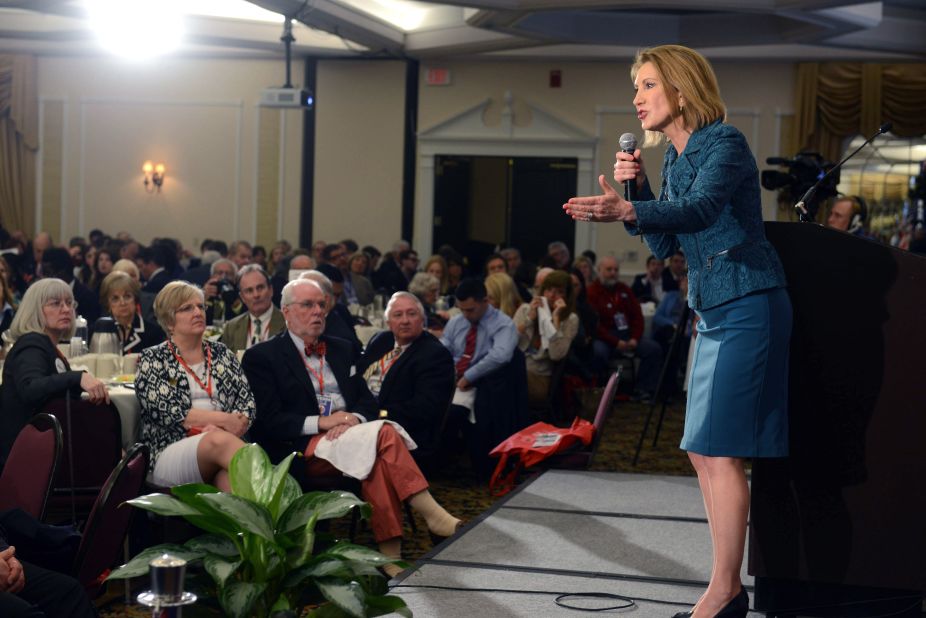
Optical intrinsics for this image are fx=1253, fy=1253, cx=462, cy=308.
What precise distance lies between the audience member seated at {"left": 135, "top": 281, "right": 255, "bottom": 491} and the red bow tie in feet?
1.10

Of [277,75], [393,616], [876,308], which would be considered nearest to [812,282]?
[876,308]

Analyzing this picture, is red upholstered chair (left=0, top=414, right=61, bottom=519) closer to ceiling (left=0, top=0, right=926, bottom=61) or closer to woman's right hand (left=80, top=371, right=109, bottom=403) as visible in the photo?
woman's right hand (left=80, top=371, right=109, bottom=403)

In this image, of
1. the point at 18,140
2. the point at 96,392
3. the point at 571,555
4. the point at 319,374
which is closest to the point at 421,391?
the point at 319,374

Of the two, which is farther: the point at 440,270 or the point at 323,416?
the point at 440,270

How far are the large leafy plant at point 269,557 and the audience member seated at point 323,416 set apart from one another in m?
2.53

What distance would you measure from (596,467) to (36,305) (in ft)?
11.3

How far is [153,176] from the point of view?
15539 millimetres

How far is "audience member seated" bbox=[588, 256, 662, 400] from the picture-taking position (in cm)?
1021

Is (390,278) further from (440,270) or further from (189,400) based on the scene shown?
(189,400)

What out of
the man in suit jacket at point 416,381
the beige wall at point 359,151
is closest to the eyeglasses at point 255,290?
the man in suit jacket at point 416,381

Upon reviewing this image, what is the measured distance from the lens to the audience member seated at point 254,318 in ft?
21.9

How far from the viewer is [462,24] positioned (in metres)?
13.8

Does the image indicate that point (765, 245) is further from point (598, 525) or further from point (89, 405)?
point (89, 405)

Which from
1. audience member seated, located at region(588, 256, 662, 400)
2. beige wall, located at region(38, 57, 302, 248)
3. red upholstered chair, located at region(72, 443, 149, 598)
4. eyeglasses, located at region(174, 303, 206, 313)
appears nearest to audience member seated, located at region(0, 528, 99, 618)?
red upholstered chair, located at region(72, 443, 149, 598)
